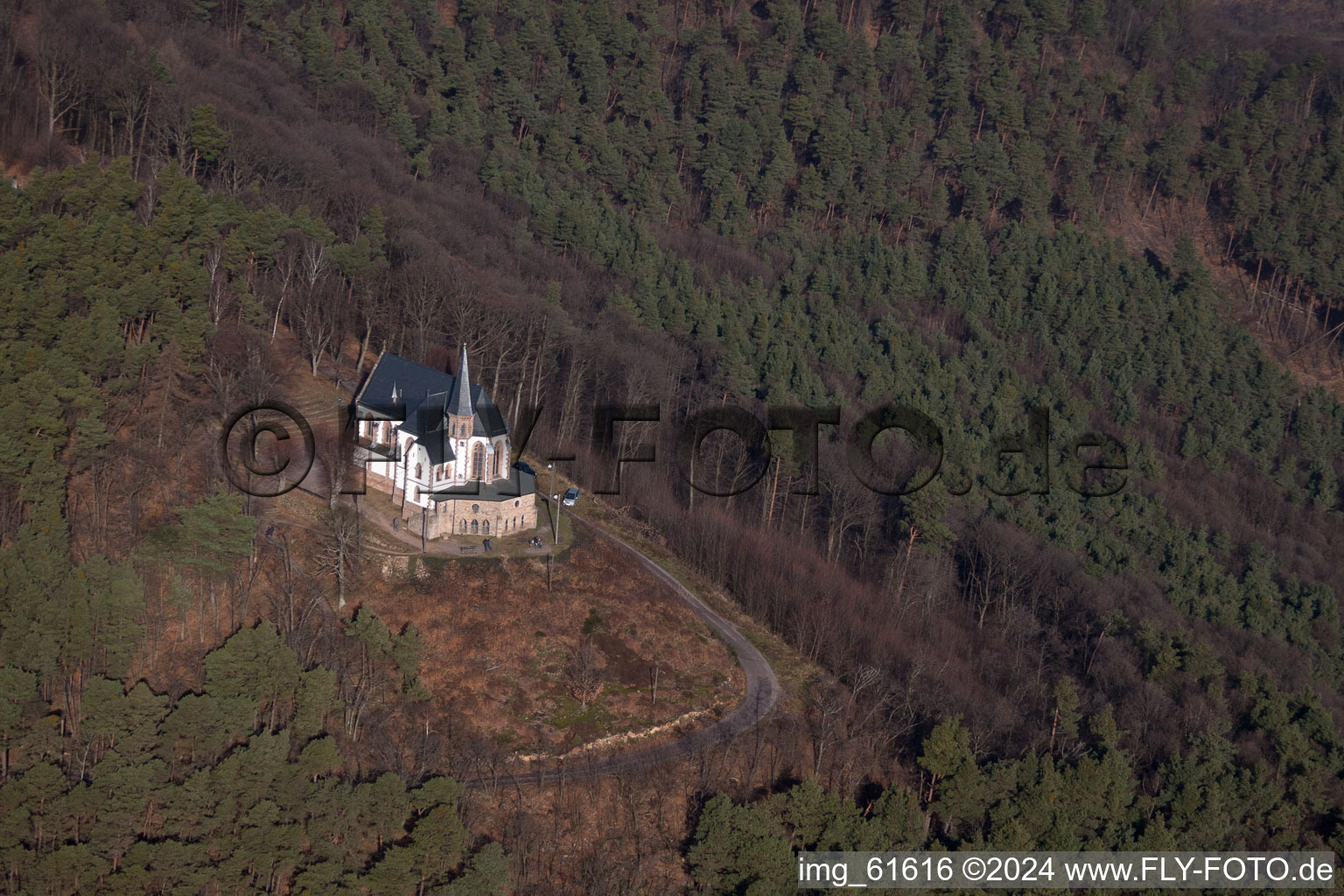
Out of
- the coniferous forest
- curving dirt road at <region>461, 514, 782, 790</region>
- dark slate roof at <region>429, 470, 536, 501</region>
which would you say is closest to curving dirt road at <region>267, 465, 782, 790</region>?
curving dirt road at <region>461, 514, 782, 790</region>

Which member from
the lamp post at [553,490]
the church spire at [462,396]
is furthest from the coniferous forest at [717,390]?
the church spire at [462,396]

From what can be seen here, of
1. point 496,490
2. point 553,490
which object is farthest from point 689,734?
point 553,490

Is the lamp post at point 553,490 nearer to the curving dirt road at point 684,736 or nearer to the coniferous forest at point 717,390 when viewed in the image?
the coniferous forest at point 717,390

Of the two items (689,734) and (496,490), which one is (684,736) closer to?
(689,734)

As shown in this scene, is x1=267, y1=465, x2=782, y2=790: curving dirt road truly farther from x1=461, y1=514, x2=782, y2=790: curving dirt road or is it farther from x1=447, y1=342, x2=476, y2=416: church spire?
x1=447, y1=342, x2=476, y2=416: church spire

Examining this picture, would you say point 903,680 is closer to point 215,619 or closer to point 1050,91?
point 215,619
